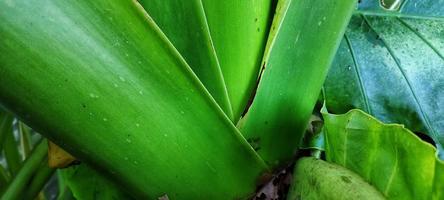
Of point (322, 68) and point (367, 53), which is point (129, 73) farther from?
point (367, 53)

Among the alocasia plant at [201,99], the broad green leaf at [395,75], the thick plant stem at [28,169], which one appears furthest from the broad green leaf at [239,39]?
the thick plant stem at [28,169]

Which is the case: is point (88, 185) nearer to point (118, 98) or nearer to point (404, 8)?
point (118, 98)

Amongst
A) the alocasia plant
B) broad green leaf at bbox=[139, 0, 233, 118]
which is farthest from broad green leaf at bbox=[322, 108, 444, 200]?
broad green leaf at bbox=[139, 0, 233, 118]

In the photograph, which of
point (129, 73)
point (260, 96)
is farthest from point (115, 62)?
point (260, 96)

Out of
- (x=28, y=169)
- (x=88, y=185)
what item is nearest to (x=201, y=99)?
(x=88, y=185)

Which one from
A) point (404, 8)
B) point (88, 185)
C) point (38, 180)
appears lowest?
point (38, 180)

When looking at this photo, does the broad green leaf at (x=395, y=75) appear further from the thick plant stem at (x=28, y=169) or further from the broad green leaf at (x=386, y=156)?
the thick plant stem at (x=28, y=169)
